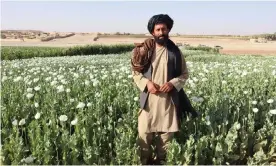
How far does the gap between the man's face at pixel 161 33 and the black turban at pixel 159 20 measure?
0.04m

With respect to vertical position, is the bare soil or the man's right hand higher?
the man's right hand

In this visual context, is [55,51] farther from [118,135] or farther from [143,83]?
[143,83]

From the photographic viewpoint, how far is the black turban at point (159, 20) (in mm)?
4051

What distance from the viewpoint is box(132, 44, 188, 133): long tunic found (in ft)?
13.8

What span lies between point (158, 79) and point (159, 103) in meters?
0.29

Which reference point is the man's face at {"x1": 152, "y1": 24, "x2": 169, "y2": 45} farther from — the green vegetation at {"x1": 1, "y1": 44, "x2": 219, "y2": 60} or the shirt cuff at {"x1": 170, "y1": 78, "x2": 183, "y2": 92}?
the green vegetation at {"x1": 1, "y1": 44, "x2": 219, "y2": 60}

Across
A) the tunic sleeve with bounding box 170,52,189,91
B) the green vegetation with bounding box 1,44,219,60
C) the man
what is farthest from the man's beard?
the green vegetation with bounding box 1,44,219,60

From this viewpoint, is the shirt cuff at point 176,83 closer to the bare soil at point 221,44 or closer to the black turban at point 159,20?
the black turban at point 159,20

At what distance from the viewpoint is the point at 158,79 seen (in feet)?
13.9

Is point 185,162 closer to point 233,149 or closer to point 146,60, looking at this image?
point 233,149

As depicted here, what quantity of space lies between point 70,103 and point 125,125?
1264mm

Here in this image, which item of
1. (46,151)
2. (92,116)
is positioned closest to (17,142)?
(46,151)

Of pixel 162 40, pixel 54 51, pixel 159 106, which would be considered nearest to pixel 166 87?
pixel 159 106

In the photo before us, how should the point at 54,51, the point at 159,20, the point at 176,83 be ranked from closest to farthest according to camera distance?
the point at 159,20
the point at 176,83
the point at 54,51
